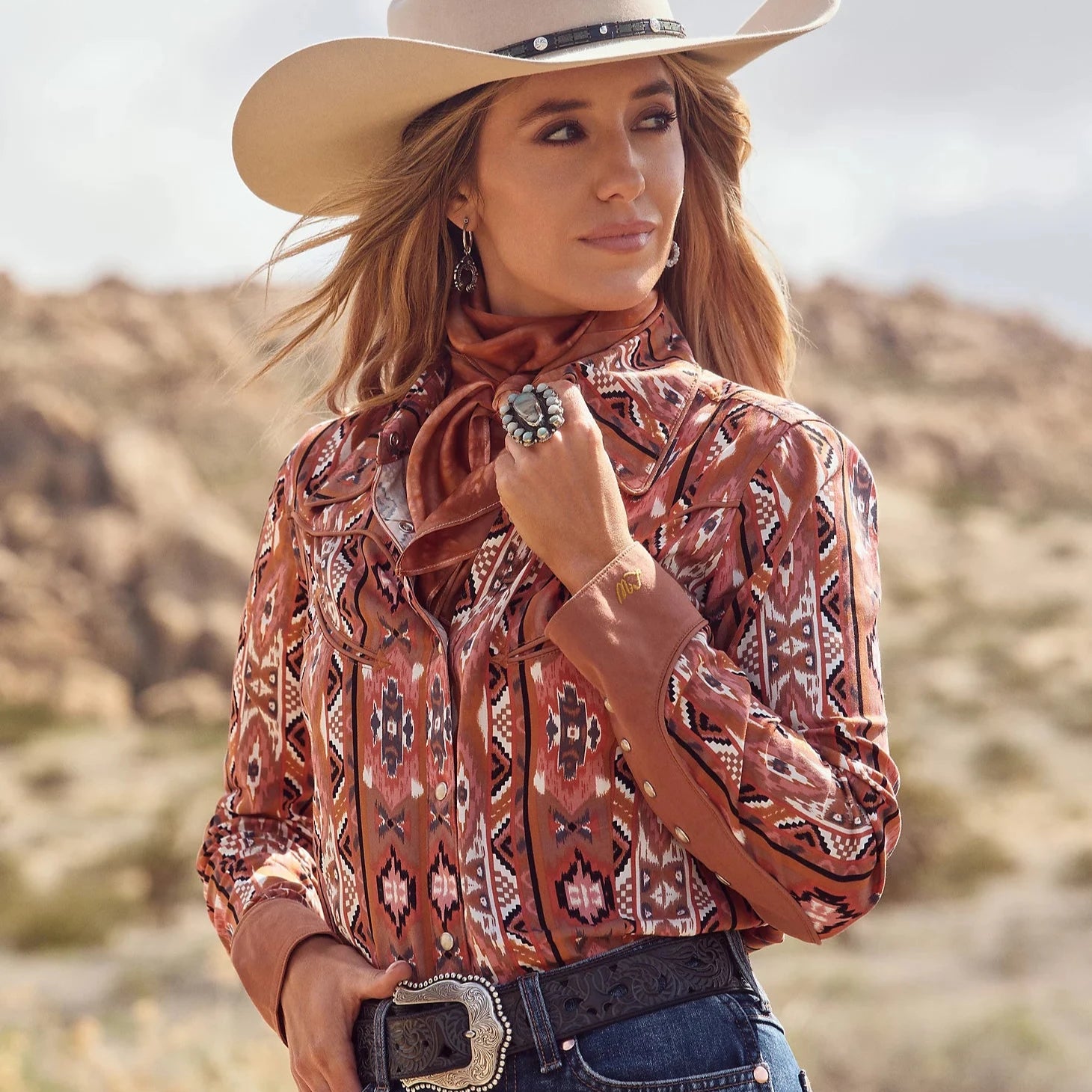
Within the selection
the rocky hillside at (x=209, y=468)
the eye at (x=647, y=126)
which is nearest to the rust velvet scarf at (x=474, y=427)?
the eye at (x=647, y=126)

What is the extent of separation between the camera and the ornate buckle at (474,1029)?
1786 mm

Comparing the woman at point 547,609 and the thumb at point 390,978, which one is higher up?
the woman at point 547,609

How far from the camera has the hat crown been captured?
2072 millimetres

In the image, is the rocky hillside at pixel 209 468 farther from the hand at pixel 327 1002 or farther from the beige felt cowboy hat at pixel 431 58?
the hand at pixel 327 1002

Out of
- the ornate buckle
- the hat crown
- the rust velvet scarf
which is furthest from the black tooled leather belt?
the hat crown

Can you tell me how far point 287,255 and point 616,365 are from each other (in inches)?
25.8

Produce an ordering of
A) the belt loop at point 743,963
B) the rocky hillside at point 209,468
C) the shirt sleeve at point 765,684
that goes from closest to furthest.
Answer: the shirt sleeve at point 765,684
the belt loop at point 743,963
the rocky hillside at point 209,468

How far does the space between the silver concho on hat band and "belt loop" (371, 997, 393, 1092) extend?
74 centimetres

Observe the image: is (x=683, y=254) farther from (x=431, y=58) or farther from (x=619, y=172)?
(x=431, y=58)

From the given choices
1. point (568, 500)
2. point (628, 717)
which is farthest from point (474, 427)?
point (628, 717)

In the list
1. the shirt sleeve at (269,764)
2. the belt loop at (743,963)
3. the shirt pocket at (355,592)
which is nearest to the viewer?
the belt loop at (743,963)

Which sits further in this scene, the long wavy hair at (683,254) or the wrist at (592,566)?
the long wavy hair at (683,254)

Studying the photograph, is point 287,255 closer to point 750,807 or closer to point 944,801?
point 750,807

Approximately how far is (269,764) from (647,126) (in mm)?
1102
